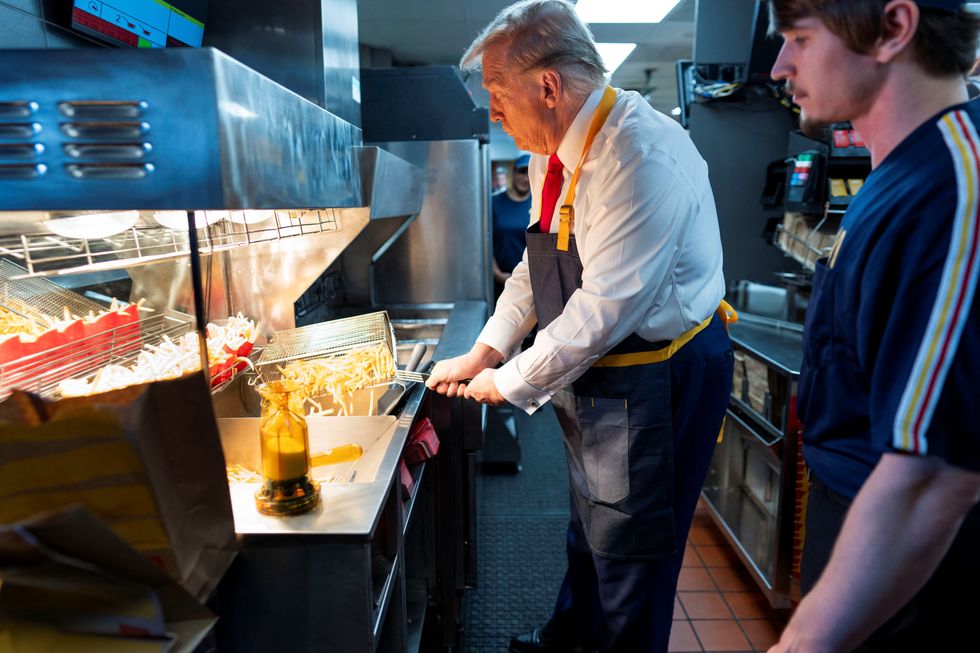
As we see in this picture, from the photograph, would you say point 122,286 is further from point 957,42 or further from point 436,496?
point 957,42

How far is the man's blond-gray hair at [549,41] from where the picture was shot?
152 cm

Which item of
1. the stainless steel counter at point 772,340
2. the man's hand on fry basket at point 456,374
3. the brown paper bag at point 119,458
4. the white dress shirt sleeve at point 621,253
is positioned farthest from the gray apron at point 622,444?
the brown paper bag at point 119,458

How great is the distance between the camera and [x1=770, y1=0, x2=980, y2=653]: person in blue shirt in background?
74 cm

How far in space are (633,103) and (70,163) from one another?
4.10 feet

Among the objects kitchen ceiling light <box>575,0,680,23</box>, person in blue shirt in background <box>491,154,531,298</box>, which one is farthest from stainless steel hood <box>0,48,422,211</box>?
kitchen ceiling light <box>575,0,680,23</box>

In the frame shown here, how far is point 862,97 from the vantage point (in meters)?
0.88

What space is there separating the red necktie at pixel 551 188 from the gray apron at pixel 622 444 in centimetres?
7

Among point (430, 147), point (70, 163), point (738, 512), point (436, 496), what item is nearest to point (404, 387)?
point (436, 496)

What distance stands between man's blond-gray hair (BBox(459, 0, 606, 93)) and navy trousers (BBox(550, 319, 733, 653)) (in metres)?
0.76

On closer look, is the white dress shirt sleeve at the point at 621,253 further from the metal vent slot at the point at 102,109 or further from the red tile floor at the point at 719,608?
the red tile floor at the point at 719,608

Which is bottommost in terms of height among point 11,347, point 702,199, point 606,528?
point 606,528

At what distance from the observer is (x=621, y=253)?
1.46 metres

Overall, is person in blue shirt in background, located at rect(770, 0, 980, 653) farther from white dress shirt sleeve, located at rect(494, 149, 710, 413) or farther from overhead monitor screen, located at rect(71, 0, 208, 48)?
overhead monitor screen, located at rect(71, 0, 208, 48)

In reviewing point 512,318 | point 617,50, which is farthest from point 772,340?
point 617,50
